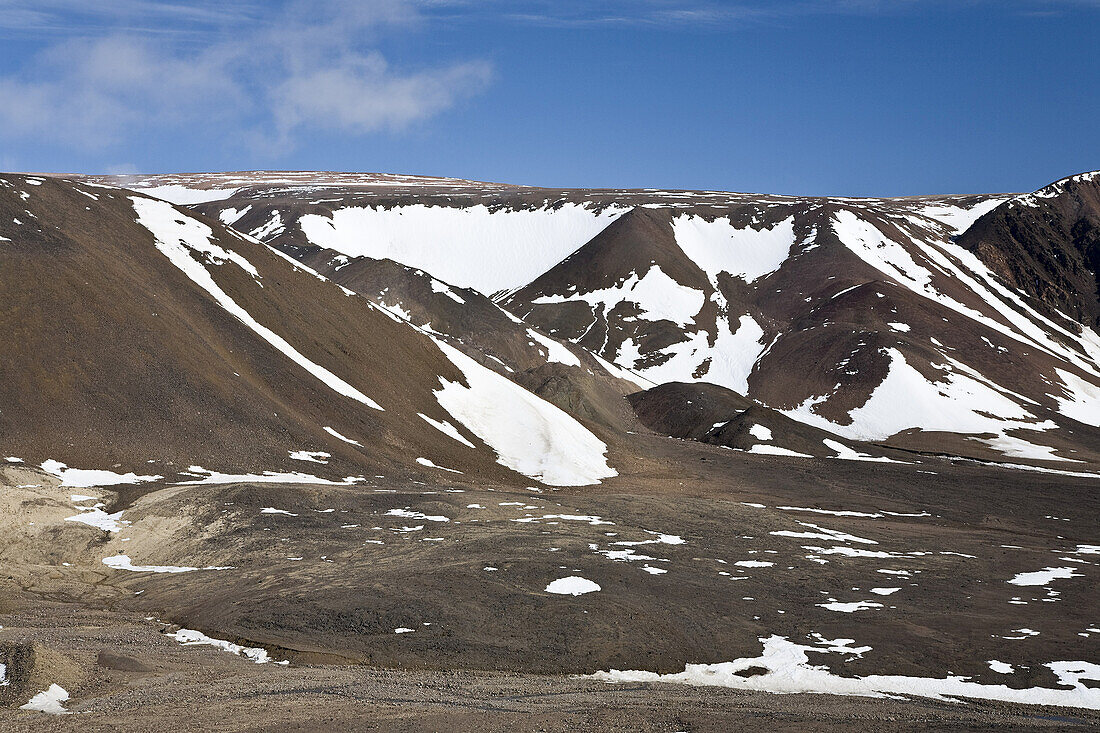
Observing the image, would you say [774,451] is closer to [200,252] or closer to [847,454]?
[847,454]

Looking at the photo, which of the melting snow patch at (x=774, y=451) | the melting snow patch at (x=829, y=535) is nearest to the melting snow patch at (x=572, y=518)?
the melting snow patch at (x=829, y=535)

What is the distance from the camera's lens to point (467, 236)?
147250mm

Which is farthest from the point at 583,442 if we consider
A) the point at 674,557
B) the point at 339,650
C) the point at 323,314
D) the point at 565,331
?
the point at 565,331

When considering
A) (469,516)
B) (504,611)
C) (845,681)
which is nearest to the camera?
(845,681)

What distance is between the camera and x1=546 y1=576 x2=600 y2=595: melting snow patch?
2647 centimetres

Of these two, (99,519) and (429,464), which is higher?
(429,464)

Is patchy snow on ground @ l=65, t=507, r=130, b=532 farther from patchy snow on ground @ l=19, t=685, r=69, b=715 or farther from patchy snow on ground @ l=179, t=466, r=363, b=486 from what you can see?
patchy snow on ground @ l=19, t=685, r=69, b=715

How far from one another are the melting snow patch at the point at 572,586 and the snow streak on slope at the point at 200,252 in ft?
91.5

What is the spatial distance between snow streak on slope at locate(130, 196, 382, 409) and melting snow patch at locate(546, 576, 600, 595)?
91.5 feet

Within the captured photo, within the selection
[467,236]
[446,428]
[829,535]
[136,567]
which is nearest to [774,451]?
[446,428]

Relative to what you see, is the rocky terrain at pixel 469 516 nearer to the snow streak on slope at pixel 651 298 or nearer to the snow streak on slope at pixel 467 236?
the snow streak on slope at pixel 651 298

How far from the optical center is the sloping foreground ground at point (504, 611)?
17.5 meters

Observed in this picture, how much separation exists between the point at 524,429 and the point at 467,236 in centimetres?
9248

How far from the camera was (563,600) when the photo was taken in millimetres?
25656
